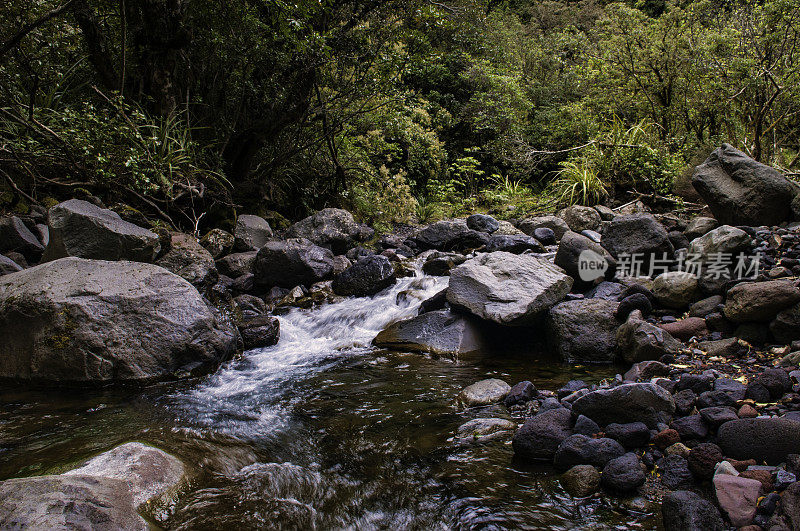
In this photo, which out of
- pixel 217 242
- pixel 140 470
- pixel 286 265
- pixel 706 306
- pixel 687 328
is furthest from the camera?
pixel 217 242

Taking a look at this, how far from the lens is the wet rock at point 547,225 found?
350 inches

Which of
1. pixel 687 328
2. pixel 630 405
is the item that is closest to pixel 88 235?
pixel 630 405

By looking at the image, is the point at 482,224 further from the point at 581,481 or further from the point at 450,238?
the point at 581,481

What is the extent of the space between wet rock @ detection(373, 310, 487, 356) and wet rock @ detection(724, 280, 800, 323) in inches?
101

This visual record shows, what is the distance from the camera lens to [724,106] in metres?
9.09

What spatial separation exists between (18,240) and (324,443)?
18.2ft

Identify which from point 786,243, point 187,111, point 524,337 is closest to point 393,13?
point 187,111

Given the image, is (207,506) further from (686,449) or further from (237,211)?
(237,211)

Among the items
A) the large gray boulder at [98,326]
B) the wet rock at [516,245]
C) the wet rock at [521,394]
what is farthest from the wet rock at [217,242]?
the wet rock at [521,394]

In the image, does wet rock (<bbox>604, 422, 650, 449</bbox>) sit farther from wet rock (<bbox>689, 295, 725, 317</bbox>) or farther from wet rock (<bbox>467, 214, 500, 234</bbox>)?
wet rock (<bbox>467, 214, 500, 234</bbox>)

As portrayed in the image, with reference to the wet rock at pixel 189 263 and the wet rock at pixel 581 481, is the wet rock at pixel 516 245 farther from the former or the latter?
the wet rock at pixel 581 481

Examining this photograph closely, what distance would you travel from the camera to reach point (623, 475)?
7.64 feet

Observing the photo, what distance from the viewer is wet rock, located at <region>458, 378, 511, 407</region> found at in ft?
12.1

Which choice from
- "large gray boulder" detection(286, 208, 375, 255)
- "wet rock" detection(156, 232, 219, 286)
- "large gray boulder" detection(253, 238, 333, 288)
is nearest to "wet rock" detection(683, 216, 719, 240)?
"large gray boulder" detection(253, 238, 333, 288)
